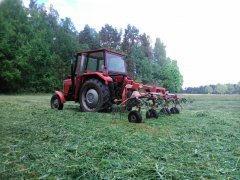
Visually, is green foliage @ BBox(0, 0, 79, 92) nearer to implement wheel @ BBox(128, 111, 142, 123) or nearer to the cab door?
the cab door

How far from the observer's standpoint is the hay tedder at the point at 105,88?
23.4ft

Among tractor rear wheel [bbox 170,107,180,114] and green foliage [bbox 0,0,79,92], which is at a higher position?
green foliage [bbox 0,0,79,92]

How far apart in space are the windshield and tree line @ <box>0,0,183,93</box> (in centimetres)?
271

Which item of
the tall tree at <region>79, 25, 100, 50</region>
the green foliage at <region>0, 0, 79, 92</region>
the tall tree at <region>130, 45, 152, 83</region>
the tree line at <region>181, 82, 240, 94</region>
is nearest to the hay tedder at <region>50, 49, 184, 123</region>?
the green foliage at <region>0, 0, 79, 92</region>

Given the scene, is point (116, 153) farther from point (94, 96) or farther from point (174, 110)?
point (174, 110)

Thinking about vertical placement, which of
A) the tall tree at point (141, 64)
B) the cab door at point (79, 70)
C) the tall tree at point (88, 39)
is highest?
the tall tree at point (88, 39)

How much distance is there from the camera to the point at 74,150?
3352mm

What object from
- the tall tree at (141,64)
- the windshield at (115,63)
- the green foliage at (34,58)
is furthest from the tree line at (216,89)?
the windshield at (115,63)

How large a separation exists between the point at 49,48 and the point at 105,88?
28768 millimetres

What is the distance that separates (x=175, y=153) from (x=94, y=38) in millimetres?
46293

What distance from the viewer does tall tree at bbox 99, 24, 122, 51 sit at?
175ft

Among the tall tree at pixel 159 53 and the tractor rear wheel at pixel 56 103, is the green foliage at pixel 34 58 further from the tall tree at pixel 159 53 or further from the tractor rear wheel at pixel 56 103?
the tall tree at pixel 159 53

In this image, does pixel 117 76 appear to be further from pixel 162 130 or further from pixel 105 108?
pixel 162 130

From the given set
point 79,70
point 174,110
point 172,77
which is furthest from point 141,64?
point 174,110
